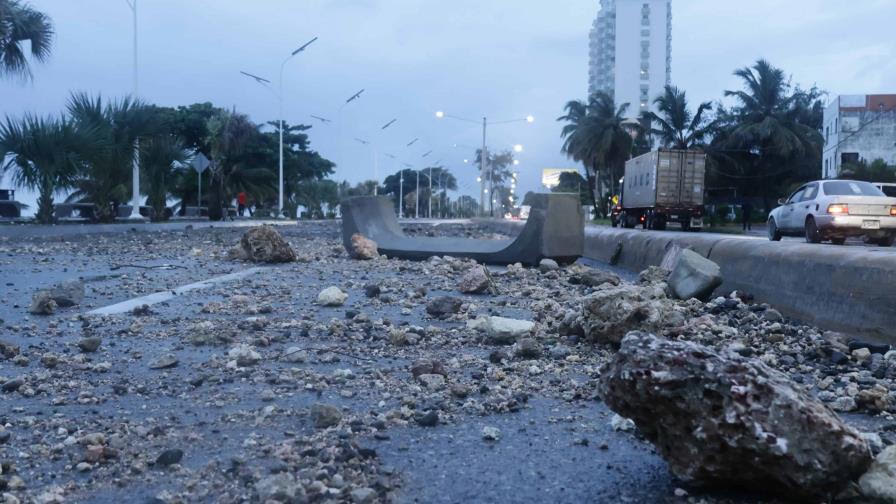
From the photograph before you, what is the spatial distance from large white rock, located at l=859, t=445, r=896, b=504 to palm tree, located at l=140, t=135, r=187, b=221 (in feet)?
90.0

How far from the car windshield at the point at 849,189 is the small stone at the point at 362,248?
33.1 ft

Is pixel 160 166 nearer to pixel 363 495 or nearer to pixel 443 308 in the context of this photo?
pixel 443 308

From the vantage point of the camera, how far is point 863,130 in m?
49.6

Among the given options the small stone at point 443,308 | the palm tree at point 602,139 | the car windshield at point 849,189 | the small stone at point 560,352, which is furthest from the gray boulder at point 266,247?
the palm tree at point 602,139

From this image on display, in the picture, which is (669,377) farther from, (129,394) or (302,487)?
(129,394)

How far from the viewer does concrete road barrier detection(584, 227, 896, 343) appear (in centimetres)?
519

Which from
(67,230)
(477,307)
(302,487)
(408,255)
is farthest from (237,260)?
(67,230)

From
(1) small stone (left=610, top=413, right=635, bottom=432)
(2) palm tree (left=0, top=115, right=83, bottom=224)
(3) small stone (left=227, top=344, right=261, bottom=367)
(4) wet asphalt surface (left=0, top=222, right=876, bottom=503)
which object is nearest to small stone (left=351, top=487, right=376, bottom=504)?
(4) wet asphalt surface (left=0, top=222, right=876, bottom=503)

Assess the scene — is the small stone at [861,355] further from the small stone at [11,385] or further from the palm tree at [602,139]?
the palm tree at [602,139]

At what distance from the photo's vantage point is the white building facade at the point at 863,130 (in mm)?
49688

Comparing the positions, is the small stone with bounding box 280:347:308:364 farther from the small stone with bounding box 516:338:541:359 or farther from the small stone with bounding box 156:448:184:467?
the small stone with bounding box 156:448:184:467

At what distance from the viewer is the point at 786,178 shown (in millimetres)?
58625

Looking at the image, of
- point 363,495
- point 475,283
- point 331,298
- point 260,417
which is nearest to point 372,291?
point 331,298

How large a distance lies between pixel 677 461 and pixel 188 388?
230 cm
